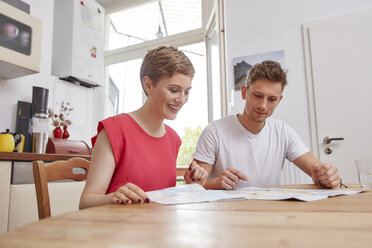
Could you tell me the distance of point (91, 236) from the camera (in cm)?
32

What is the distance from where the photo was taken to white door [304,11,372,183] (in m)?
2.30

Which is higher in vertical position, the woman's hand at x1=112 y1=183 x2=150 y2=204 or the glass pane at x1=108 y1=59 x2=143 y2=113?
the glass pane at x1=108 y1=59 x2=143 y2=113

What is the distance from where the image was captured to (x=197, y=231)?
0.34 meters

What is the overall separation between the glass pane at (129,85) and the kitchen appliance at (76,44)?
29.2 inches

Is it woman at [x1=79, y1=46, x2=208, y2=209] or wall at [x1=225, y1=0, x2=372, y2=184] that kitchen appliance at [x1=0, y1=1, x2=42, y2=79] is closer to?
woman at [x1=79, y1=46, x2=208, y2=209]

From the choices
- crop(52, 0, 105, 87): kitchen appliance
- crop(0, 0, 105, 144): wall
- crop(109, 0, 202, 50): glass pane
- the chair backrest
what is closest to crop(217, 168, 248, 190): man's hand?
the chair backrest

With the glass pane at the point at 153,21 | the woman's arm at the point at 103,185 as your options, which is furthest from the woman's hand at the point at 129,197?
the glass pane at the point at 153,21

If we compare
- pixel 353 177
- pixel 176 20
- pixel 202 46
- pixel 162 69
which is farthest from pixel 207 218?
pixel 176 20

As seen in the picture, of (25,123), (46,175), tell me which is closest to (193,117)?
(25,123)

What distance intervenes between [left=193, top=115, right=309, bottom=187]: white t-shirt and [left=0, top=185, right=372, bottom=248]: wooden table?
1093 mm

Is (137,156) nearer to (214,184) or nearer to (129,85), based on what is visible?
(214,184)

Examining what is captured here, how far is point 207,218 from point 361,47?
254cm

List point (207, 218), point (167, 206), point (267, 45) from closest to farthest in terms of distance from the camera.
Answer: point (207, 218), point (167, 206), point (267, 45)

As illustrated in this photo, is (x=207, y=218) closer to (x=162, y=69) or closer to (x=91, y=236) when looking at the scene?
(x=91, y=236)
